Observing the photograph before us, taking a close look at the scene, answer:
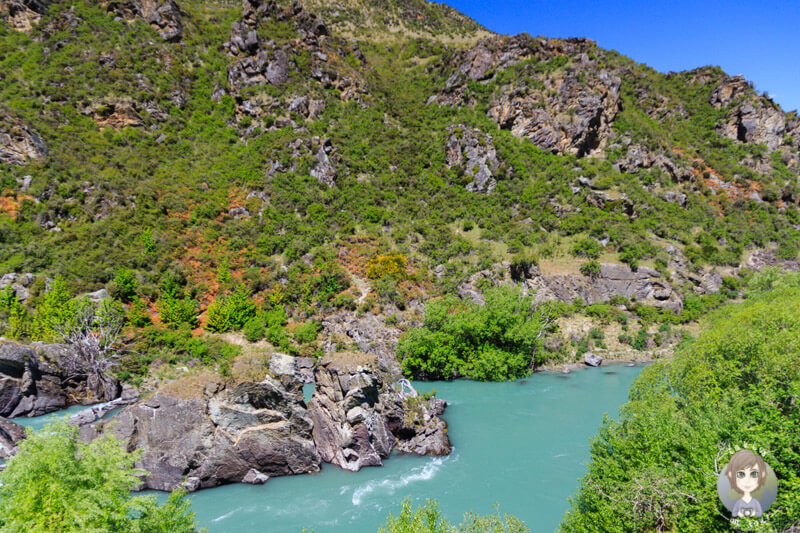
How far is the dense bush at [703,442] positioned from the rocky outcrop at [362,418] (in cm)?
1115

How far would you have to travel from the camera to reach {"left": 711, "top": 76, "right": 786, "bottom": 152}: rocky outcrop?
74125mm

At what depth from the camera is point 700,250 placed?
53.5m

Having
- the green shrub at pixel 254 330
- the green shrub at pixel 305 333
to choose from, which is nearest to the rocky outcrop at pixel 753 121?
the green shrub at pixel 305 333

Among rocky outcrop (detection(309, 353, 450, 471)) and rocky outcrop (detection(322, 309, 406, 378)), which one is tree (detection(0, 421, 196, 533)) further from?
rocky outcrop (detection(322, 309, 406, 378))

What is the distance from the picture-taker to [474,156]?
67.9 metres

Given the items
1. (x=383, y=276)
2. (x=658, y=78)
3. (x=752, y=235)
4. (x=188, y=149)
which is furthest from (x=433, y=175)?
(x=658, y=78)

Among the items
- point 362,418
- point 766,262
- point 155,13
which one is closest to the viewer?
point 362,418

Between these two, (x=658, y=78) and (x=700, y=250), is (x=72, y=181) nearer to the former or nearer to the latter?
(x=700, y=250)

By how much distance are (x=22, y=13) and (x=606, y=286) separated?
107788mm

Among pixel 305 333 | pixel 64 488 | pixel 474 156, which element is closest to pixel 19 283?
pixel 305 333

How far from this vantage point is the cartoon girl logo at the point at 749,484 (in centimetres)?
725

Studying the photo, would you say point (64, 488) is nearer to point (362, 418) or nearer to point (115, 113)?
point (362, 418)

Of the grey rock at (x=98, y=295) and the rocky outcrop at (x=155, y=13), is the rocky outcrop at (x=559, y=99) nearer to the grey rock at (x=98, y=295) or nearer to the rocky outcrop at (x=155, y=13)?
the rocky outcrop at (x=155, y=13)

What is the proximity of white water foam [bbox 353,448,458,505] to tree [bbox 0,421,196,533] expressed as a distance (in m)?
10.9
